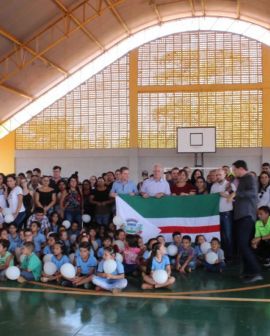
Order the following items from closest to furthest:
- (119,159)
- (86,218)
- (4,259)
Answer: (4,259), (86,218), (119,159)

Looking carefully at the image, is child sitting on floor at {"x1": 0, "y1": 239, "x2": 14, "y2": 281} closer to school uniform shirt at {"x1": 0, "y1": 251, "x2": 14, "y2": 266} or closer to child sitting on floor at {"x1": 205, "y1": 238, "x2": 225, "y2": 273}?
school uniform shirt at {"x1": 0, "y1": 251, "x2": 14, "y2": 266}

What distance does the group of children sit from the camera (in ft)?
21.4

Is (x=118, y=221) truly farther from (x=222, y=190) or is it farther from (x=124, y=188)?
(x=222, y=190)

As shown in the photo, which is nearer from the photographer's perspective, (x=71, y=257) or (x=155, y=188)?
(x=71, y=257)

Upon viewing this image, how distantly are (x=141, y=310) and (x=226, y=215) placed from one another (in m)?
3.38

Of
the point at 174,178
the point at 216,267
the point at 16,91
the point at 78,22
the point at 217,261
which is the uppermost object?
the point at 78,22

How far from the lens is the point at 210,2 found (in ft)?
57.8

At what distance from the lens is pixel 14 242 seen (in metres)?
7.96

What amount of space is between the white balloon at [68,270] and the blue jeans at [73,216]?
8.07 feet

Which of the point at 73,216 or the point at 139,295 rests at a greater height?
the point at 73,216

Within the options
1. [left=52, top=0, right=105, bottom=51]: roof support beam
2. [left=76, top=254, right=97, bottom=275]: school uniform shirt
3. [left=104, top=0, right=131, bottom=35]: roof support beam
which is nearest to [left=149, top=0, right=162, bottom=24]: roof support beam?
[left=104, top=0, right=131, bottom=35]: roof support beam

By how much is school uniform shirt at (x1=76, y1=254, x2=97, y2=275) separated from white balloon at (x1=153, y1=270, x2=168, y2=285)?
1.01m

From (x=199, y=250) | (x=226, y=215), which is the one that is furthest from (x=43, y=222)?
(x=226, y=215)

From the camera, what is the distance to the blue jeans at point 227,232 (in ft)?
26.9
